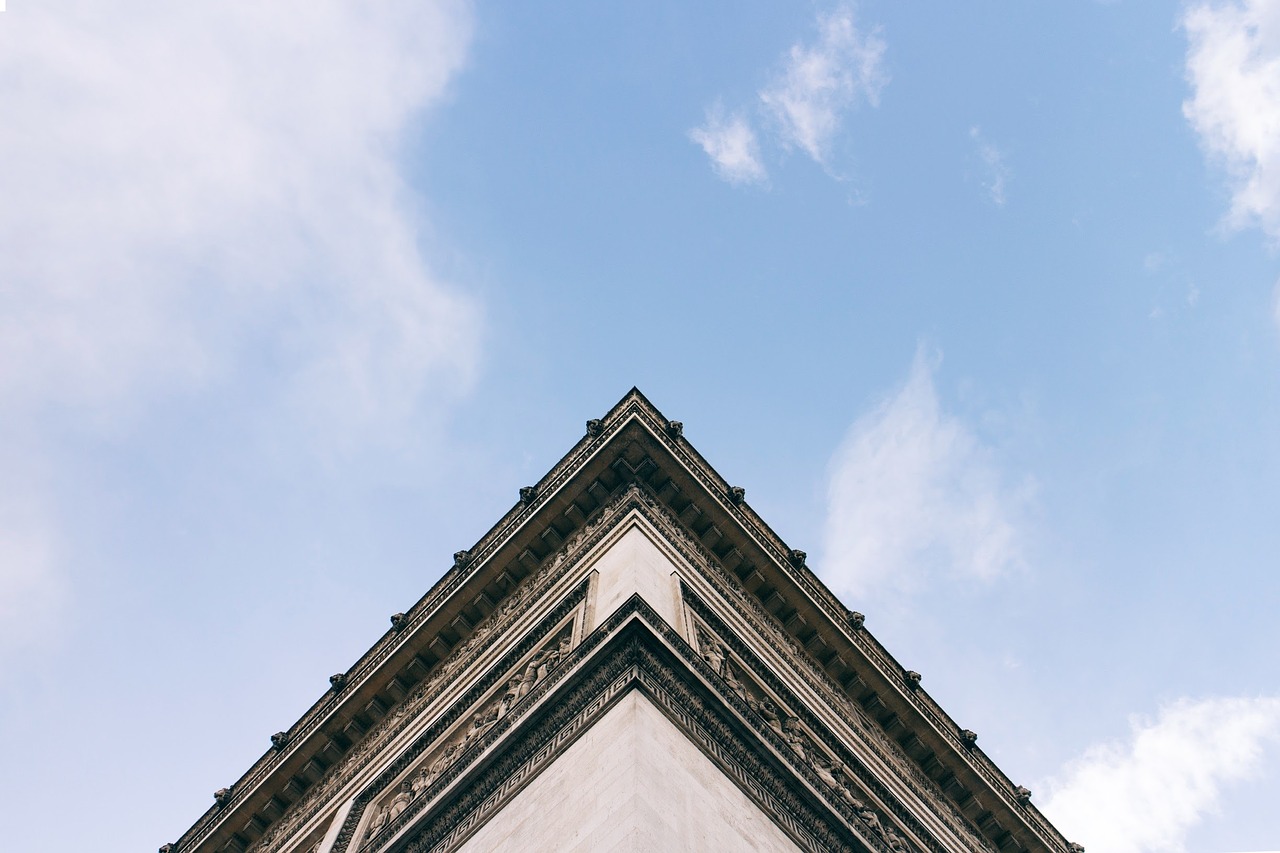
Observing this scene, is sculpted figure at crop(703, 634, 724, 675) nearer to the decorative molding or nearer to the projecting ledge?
the projecting ledge

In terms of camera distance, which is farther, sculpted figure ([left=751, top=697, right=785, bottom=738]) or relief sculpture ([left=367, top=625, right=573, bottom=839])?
sculpted figure ([left=751, top=697, right=785, bottom=738])

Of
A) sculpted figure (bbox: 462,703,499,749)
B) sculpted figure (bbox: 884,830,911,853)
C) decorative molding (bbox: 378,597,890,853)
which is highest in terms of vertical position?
sculpted figure (bbox: 462,703,499,749)

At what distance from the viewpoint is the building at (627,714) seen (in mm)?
10938

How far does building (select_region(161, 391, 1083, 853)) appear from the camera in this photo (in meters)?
10.9

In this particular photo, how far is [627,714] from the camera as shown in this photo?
11.1 metres

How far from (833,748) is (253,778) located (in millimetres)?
12529

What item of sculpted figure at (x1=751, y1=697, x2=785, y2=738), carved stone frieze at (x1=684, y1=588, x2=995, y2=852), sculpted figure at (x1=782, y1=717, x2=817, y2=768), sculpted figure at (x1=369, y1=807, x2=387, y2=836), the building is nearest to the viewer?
the building

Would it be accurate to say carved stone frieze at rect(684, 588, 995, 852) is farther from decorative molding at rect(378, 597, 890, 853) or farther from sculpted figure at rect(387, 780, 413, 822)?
sculpted figure at rect(387, 780, 413, 822)

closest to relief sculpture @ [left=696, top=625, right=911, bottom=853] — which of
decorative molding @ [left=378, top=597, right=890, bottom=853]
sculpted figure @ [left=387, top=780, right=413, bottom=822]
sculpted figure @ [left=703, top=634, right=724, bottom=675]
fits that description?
sculpted figure @ [left=703, top=634, right=724, bottom=675]

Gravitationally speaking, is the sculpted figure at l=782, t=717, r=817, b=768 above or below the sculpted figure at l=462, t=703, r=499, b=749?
above

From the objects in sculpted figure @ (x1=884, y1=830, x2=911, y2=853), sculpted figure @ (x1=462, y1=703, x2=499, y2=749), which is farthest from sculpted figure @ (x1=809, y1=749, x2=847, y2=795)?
sculpted figure @ (x1=462, y1=703, x2=499, y2=749)

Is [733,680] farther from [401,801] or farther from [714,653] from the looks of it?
[401,801]

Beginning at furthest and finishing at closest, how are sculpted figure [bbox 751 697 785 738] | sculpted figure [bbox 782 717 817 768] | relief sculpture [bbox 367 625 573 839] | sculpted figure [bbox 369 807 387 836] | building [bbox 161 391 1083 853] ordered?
sculpted figure [bbox 751 697 785 738] → sculpted figure [bbox 782 717 817 768] → relief sculpture [bbox 367 625 573 839] → sculpted figure [bbox 369 807 387 836] → building [bbox 161 391 1083 853]

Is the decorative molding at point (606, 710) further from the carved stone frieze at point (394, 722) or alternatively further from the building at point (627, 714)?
the carved stone frieze at point (394, 722)
